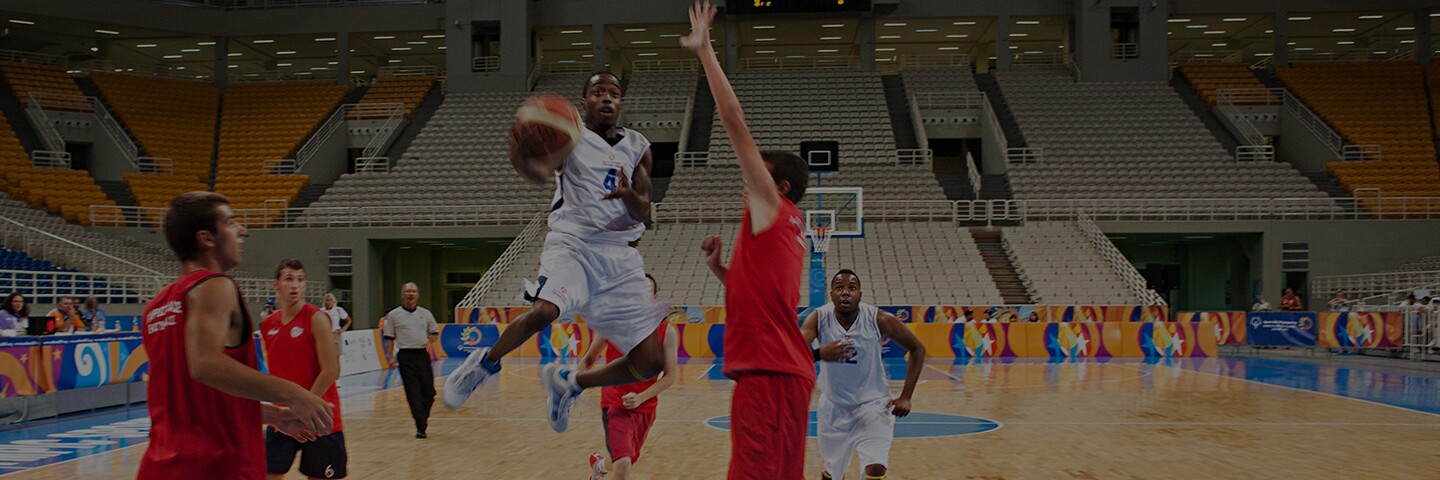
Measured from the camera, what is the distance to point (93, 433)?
11891mm

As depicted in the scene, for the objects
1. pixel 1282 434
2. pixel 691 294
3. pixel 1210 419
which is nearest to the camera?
pixel 1282 434

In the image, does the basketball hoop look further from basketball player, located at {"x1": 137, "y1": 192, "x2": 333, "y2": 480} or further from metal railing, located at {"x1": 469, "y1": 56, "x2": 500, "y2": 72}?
metal railing, located at {"x1": 469, "y1": 56, "x2": 500, "y2": 72}

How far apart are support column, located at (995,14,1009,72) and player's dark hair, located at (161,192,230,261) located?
3959cm

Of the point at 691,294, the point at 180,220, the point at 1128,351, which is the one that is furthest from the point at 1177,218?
the point at 180,220

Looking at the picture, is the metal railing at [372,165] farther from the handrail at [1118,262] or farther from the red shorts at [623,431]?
the red shorts at [623,431]

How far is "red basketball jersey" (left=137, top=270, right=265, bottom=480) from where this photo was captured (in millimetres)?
3539

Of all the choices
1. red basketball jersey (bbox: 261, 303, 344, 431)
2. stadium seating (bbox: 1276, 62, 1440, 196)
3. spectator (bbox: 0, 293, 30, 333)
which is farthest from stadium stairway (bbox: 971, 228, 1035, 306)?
red basketball jersey (bbox: 261, 303, 344, 431)

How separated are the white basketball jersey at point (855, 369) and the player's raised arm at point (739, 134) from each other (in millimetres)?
2996

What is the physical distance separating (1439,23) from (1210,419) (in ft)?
129

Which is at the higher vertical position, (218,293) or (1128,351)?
(218,293)

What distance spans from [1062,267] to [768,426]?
88.4 feet

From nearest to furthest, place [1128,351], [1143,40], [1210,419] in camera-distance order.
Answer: [1210,419], [1128,351], [1143,40]

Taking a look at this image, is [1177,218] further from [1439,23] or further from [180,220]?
[180,220]

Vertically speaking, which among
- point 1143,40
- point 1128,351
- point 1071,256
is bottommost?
point 1128,351
